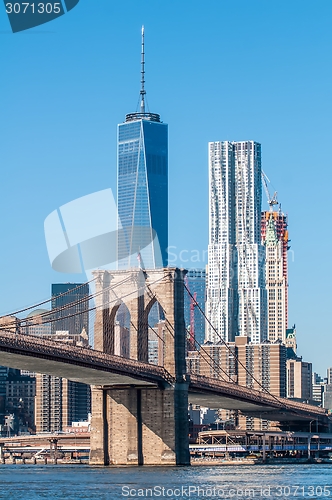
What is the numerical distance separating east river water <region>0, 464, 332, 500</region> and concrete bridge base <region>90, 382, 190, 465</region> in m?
4.27

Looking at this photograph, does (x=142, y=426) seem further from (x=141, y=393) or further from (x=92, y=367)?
(x=92, y=367)

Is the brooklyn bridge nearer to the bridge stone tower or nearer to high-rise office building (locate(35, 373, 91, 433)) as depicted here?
the bridge stone tower

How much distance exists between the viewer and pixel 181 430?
81375mm

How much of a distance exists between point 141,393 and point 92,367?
8578mm

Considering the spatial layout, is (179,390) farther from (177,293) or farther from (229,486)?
(229,486)

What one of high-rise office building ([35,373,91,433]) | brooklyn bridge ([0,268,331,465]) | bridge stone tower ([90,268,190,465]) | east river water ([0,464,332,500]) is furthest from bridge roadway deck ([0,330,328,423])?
high-rise office building ([35,373,91,433])

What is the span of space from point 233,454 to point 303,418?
23.9ft

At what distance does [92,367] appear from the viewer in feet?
243

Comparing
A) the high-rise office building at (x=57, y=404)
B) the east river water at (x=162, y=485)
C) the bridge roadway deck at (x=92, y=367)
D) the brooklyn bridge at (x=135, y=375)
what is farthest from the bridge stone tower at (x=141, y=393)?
the high-rise office building at (x=57, y=404)

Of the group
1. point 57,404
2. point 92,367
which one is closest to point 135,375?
point 92,367

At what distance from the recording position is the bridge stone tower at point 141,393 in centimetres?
8119

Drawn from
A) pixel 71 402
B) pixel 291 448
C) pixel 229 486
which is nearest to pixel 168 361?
pixel 229 486

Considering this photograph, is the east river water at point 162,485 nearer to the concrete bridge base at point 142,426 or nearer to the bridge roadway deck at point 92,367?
the concrete bridge base at point 142,426

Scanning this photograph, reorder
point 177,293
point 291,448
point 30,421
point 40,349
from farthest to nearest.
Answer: point 30,421, point 291,448, point 177,293, point 40,349
